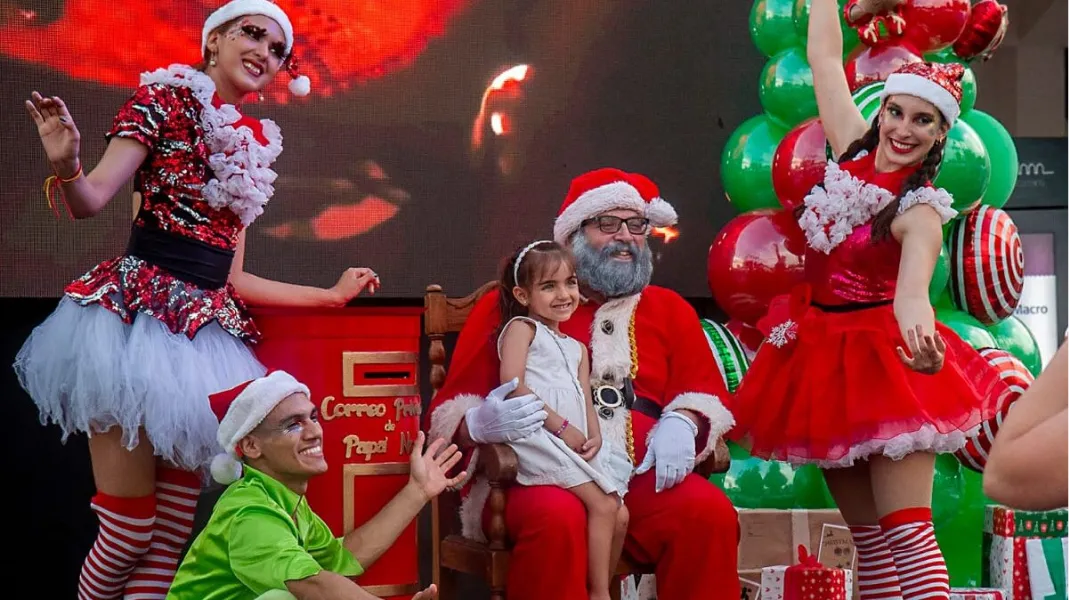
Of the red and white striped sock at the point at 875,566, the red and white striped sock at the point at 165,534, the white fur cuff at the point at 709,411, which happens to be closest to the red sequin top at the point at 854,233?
the white fur cuff at the point at 709,411

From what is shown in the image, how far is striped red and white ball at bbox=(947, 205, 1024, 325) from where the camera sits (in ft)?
13.9

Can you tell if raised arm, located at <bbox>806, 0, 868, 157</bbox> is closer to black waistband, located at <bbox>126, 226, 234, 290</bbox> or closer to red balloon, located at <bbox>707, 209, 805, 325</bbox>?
red balloon, located at <bbox>707, 209, 805, 325</bbox>

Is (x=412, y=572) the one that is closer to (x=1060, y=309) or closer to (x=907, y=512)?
(x=907, y=512)

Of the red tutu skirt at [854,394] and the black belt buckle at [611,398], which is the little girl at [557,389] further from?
the red tutu skirt at [854,394]

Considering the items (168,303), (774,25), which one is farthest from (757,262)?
(168,303)

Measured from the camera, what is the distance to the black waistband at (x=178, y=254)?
3111 millimetres

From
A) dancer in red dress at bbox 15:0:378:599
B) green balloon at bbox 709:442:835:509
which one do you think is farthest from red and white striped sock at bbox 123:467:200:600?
green balloon at bbox 709:442:835:509

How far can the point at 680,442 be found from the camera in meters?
3.40

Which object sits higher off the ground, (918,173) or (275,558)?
(918,173)

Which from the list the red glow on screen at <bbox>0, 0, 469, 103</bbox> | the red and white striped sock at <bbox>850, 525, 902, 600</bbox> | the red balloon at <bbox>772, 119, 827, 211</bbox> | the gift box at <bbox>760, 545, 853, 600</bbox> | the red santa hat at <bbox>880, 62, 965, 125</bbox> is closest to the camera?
the red santa hat at <bbox>880, 62, 965, 125</bbox>

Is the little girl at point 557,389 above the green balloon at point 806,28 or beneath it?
beneath

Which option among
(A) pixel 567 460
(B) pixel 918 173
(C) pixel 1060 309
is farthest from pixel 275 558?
(C) pixel 1060 309

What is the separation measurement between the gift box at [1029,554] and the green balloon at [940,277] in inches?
29.1

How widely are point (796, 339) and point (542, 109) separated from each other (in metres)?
1.70
